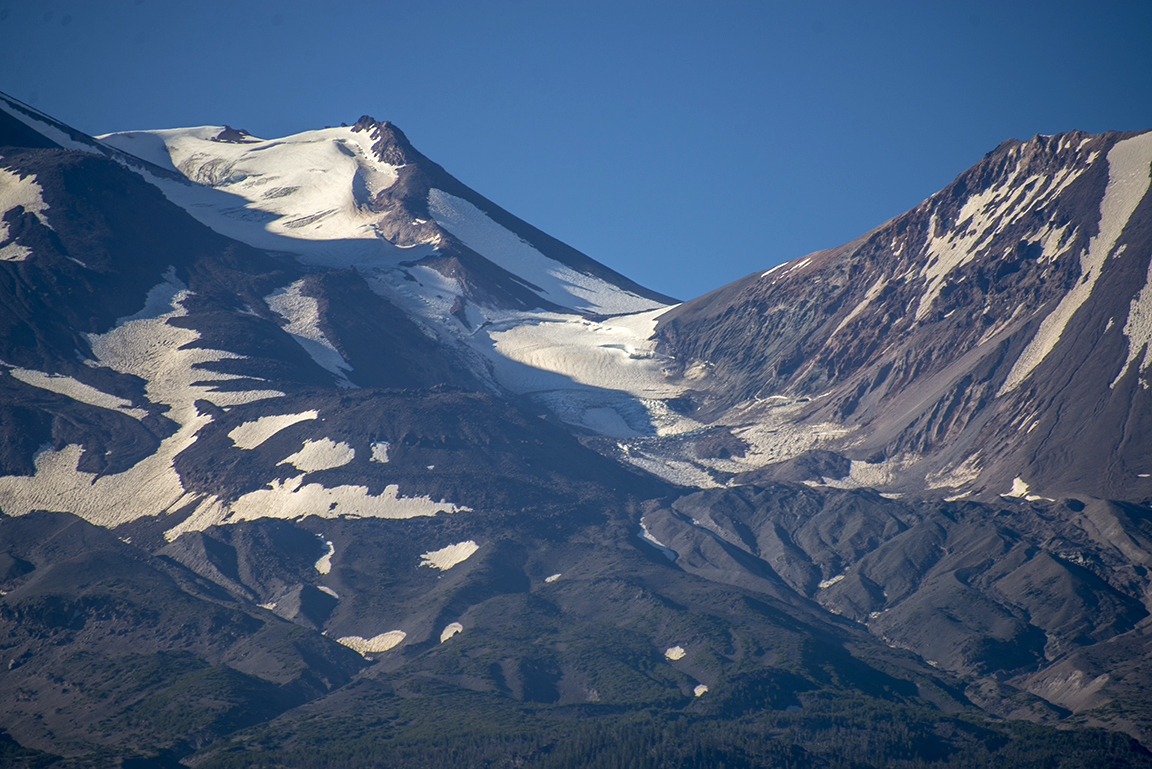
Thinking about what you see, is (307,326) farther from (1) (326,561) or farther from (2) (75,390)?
(1) (326,561)

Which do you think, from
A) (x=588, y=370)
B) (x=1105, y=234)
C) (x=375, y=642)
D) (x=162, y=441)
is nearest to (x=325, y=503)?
(x=375, y=642)

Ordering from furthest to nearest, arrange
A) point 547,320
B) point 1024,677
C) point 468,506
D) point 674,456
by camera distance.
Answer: point 547,320 → point 674,456 → point 468,506 → point 1024,677

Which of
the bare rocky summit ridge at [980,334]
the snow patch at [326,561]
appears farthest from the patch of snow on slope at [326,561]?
the bare rocky summit ridge at [980,334]

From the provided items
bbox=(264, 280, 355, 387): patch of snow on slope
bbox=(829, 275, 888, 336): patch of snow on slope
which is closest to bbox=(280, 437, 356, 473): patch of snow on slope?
bbox=(264, 280, 355, 387): patch of snow on slope

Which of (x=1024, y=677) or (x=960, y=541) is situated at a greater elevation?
(x=960, y=541)

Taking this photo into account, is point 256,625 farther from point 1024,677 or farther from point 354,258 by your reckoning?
point 354,258

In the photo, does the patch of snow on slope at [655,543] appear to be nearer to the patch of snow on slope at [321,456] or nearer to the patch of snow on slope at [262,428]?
the patch of snow on slope at [321,456]

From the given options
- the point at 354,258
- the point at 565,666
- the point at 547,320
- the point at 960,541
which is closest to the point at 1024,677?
the point at 960,541
